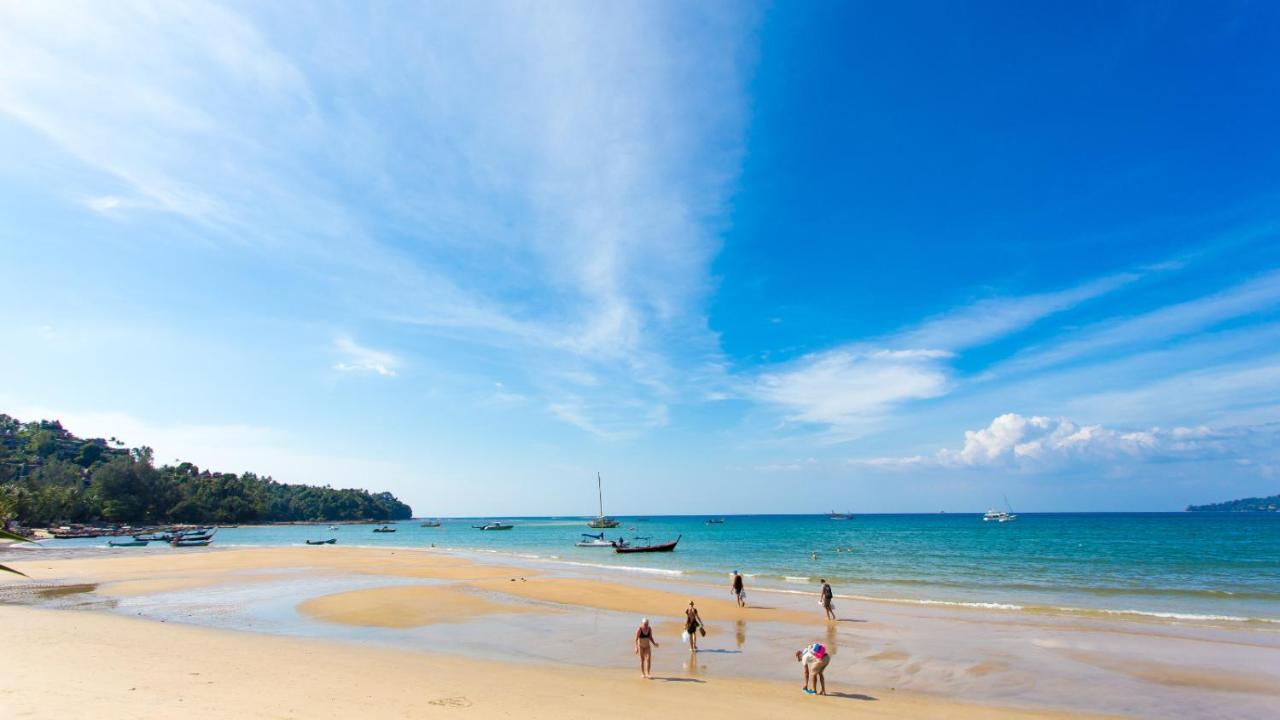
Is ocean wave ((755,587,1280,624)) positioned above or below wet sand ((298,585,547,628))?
below

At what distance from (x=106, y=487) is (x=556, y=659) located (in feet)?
487

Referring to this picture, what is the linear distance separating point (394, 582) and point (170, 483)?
14470 centimetres

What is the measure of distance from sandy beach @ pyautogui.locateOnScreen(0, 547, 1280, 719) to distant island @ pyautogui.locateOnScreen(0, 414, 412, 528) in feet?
295

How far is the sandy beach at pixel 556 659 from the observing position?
14.1 m

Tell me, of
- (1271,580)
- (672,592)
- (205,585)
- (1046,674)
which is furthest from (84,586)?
(1271,580)

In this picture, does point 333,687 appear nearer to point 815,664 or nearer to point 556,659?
point 556,659

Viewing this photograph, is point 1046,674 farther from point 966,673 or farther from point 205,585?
point 205,585

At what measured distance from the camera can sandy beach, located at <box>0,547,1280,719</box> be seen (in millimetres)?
14125

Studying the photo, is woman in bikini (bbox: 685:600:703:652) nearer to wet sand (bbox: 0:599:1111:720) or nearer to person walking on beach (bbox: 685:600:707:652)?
person walking on beach (bbox: 685:600:707:652)

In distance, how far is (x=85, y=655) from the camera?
1645 cm

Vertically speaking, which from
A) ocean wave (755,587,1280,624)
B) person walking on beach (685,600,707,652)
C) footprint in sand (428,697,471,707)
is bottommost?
ocean wave (755,587,1280,624)

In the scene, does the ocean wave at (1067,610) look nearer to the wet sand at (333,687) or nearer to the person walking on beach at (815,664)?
the wet sand at (333,687)

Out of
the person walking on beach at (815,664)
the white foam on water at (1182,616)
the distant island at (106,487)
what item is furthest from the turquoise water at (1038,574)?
the distant island at (106,487)

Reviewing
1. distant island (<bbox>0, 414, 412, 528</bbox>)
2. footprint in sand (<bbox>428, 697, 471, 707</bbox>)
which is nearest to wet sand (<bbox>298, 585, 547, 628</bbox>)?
footprint in sand (<bbox>428, 697, 471, 707</bbox>)
